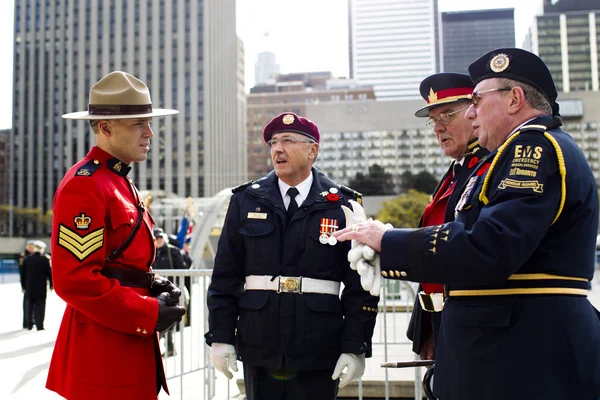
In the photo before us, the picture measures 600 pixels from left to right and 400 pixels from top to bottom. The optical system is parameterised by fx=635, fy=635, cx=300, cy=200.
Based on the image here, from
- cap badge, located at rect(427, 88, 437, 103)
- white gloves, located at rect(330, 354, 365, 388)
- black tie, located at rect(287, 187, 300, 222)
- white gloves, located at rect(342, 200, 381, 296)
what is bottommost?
white gloves, located at rect(330, 354, 365, 388)

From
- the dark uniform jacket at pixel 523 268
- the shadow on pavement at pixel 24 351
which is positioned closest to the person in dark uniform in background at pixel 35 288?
the shadow on pavement at pixel 24 351

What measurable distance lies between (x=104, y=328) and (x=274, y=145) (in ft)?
5.06

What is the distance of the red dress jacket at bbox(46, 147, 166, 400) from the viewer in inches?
119

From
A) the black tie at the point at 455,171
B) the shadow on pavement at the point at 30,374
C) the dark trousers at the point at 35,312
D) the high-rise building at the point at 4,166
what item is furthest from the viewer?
the high-rise building at the point at 4,166

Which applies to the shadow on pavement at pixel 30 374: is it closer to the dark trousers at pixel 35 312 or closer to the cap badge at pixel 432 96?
the dark trousers at pixel 35 312

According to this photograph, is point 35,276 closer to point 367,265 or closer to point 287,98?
point 367,265

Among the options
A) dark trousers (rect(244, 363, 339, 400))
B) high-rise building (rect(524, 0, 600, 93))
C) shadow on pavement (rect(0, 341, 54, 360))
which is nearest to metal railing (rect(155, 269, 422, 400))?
dark trousers (rect(244, 363, 339, 400))

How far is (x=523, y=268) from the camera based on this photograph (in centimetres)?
240

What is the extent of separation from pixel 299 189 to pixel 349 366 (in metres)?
1.10

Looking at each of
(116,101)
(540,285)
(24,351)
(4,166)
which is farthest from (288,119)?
(4,166)

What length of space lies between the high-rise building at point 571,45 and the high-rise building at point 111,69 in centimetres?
9599

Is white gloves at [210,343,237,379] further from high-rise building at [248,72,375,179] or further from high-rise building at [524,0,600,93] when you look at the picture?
high-rise building at [524,0,600,93]

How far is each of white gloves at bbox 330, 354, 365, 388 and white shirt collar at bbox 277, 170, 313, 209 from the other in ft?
3.07

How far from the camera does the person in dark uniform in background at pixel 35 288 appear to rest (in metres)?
13.3
